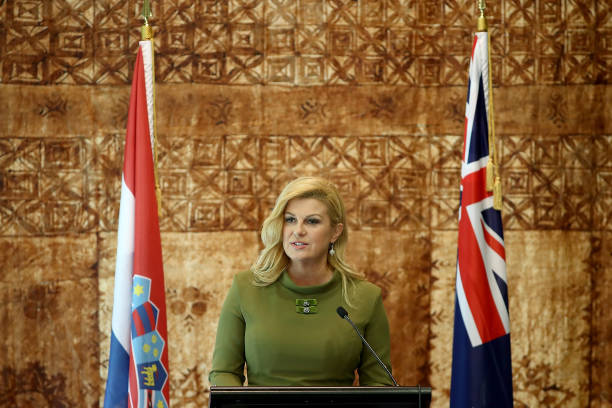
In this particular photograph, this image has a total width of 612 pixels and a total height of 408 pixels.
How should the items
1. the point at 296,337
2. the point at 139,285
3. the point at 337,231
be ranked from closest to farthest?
the point at 296,337
the point at 337,231
the point at 139,285

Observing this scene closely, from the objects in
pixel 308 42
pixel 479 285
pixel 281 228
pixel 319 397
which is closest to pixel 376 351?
pixel 281 228

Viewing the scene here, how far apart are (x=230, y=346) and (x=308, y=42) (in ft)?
7.53

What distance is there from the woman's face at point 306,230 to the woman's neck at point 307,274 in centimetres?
3

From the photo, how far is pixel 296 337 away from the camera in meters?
2.54

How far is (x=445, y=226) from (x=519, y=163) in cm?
63

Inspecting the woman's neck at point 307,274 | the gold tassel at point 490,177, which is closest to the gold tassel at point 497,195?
the gold tassel at point 490,177

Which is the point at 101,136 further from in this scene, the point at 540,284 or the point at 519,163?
the point at 540,284

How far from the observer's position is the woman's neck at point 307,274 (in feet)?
8.82

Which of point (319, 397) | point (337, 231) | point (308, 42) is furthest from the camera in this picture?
point (308, 42)

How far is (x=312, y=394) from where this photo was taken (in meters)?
1.89

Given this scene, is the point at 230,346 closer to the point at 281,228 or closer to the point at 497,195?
the point at 281,228

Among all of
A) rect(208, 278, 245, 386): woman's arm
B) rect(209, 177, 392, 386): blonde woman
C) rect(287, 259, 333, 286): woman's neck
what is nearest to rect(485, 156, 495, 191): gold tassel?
rect(209, 177, 392, 386): blonde woman

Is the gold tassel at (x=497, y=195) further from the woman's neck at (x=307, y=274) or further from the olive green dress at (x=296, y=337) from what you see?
the woman's neck at (x=307, y=274)

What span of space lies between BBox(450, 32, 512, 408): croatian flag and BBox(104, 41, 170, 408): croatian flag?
1.50 meters
